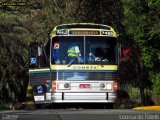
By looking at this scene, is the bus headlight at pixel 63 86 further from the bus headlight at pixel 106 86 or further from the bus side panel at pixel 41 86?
the bus headlight at pixel 106 86

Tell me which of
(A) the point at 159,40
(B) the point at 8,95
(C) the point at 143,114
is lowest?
(B) the point at 8,95

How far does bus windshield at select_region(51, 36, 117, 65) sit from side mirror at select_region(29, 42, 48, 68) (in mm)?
371

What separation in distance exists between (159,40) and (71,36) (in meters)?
3.26

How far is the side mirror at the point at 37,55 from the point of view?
16641 mm

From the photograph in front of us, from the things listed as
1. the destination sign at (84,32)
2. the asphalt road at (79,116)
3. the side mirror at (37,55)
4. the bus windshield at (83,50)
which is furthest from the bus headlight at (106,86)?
the asphalt road at (79,116)

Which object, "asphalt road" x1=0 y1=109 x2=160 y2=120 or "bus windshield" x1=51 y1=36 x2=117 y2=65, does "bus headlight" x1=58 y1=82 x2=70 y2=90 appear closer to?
"bus windshield" x1=51 y1=36 x2=117 y2=65

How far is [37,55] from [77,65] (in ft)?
4.99

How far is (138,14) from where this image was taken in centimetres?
1659

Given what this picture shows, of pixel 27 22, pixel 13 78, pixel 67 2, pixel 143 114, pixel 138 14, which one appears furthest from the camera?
pixel 13 78

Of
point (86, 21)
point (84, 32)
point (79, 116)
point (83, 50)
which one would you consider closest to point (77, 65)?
point (83, 50)

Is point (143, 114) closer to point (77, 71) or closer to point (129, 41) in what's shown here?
point (77, 71)

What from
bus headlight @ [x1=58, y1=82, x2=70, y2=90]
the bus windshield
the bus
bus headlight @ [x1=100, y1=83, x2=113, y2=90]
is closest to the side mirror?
the bus

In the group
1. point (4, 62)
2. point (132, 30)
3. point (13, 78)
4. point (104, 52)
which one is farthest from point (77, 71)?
point (13, 78)

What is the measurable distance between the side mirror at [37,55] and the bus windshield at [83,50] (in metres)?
0.37
